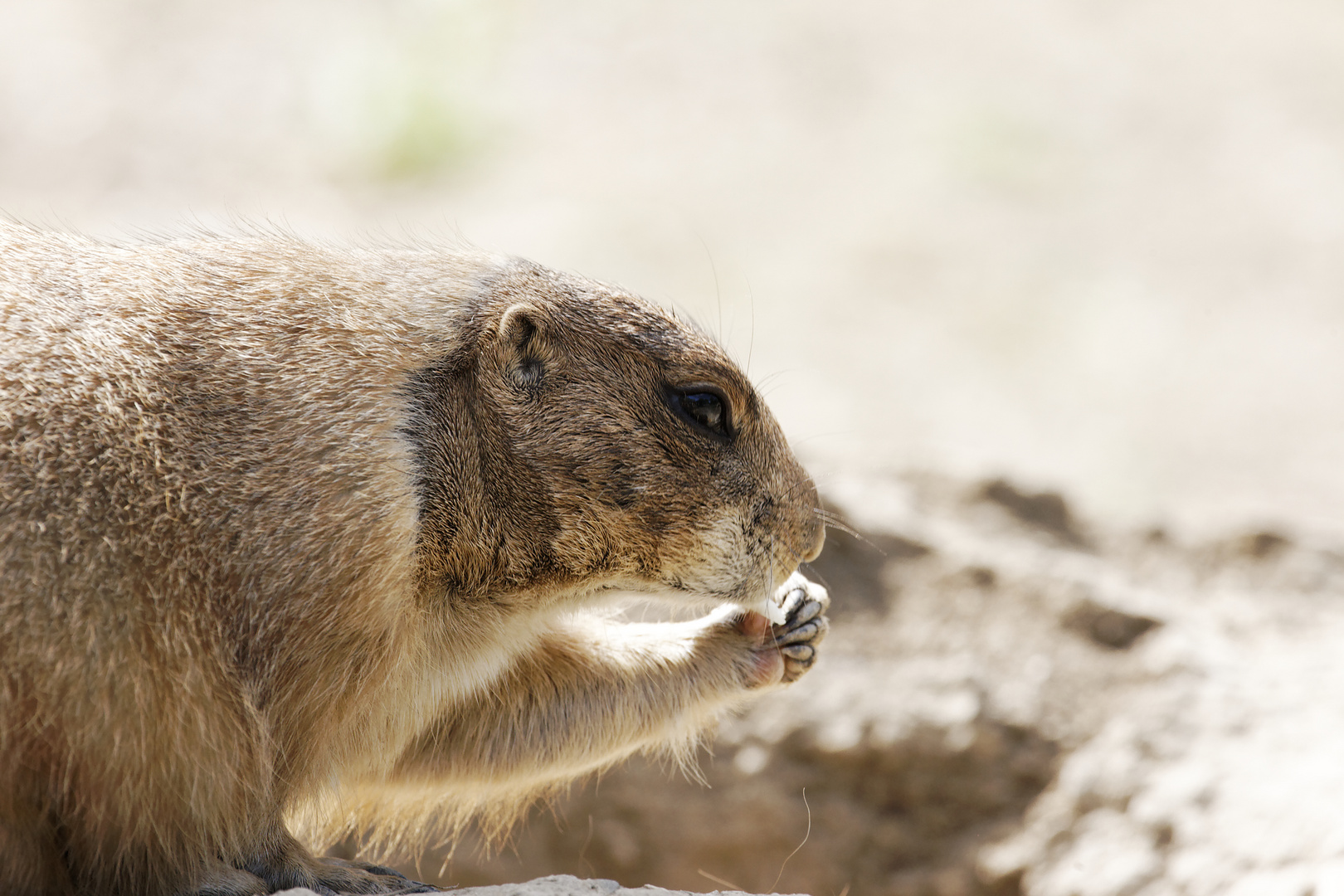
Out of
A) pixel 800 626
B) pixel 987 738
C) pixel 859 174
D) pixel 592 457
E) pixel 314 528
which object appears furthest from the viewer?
pixel 859 174

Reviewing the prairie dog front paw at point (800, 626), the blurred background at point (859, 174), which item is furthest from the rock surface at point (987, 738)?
the blurred background at point (859, 174)

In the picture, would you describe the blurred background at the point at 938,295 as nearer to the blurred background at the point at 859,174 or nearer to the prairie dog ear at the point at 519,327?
the blurred background at the point at 859,174

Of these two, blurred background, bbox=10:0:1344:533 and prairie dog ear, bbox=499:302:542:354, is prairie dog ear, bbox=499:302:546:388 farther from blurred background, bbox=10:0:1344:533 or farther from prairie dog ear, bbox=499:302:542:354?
blurred background, bbox=10:0:1344:533

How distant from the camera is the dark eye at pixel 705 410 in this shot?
3.96 metres

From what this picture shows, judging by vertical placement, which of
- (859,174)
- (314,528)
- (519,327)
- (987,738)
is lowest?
(314,528)

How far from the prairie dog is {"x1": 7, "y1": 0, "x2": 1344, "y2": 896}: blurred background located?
113 centimetres

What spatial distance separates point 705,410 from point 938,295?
10.5 meters

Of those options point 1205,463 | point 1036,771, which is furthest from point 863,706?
point 1205,463

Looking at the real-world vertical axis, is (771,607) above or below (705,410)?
below

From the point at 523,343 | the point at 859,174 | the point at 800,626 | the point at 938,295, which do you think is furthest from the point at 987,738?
Result: the point at 859,174

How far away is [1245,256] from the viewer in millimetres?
14406

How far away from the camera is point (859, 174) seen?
15.7m

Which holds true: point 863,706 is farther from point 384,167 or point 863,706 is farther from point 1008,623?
point 384,167

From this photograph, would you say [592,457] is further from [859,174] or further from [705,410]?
[859,174]
